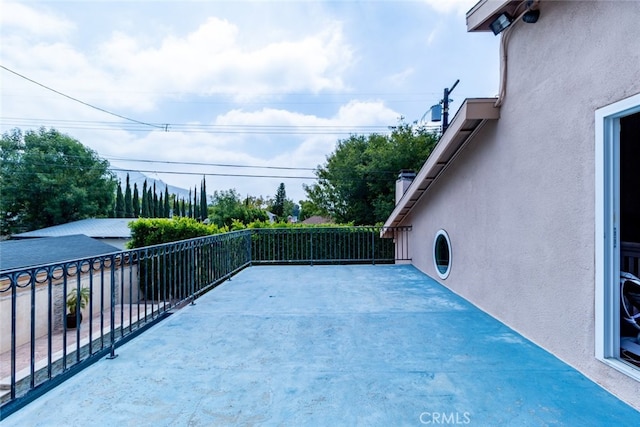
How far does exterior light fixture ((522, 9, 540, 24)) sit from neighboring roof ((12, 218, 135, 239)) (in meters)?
17.4

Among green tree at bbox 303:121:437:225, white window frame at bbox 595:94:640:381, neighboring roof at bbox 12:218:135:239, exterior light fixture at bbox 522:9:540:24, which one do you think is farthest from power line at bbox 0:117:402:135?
white window frame at bbox 595:94:640:381

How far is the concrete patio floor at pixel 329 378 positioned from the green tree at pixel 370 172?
11987mm

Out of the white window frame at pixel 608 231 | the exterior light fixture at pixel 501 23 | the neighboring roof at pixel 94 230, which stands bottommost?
the neighboring roof at pixel 94 230

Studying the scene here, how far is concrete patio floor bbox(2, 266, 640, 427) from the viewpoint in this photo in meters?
1.77

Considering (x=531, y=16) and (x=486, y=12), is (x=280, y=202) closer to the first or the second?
(x=486, y=12)

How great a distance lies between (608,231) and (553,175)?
0.65 metres

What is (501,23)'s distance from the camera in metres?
2.99

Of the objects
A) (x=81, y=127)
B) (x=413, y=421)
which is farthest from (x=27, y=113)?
(x=413, y=421)

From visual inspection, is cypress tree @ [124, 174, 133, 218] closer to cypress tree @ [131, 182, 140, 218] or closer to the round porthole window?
cypress tree @ [131, 182, 140, 218]

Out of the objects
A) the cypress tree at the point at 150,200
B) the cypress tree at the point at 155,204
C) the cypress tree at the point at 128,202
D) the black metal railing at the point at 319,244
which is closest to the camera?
the black metal railing at the point at 319,244

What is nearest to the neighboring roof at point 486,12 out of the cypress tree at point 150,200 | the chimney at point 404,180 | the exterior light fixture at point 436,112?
the chimney at point 404,180

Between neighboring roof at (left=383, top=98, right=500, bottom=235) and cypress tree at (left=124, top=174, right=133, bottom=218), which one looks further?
cypress tree at (left=124, top=174, right=133, bottom=218)

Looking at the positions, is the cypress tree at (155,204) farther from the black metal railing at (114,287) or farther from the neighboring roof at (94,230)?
the black metal railing at (114,287)

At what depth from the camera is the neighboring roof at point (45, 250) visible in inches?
306
